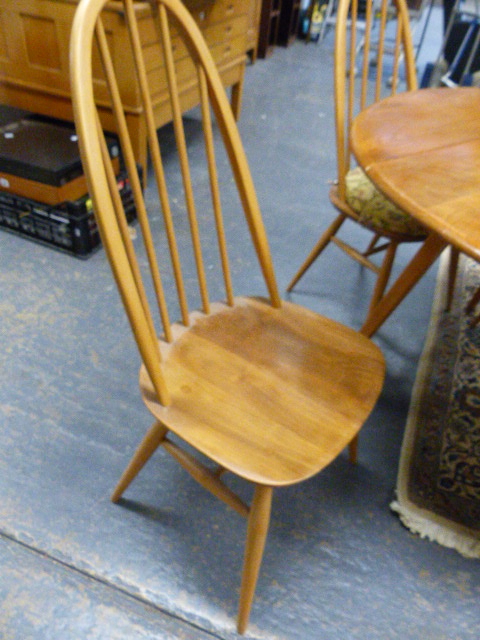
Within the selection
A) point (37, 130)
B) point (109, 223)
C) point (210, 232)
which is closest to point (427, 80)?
point (210, 232)

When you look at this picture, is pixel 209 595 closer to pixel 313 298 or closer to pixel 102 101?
pixel 313 298

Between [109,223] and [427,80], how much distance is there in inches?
158

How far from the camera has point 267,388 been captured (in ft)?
2.78

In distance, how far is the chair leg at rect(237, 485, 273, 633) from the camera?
0.75m

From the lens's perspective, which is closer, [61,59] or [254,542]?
[254,542]

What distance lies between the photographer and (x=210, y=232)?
2.02 metres

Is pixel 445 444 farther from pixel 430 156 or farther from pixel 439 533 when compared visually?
pixel 430 156

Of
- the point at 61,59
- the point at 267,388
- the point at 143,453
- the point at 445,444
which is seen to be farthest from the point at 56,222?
the point at 445,444

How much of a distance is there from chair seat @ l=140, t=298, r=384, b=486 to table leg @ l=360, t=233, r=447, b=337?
0.13 m

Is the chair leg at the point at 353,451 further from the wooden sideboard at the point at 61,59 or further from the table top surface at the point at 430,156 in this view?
the wooden sideboard at the point at 61,59

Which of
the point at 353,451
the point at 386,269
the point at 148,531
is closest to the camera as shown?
the point at 148,531

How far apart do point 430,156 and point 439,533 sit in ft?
2.77

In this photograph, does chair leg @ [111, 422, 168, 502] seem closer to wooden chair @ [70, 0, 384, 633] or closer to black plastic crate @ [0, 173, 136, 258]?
wooden chair @ [70, 0, 384, 633]

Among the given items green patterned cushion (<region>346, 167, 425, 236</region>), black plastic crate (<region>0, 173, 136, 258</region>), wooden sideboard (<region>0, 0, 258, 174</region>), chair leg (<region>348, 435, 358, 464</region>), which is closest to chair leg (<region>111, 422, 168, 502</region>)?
chair leg (<region>348, 435, 358, 464</region>)
